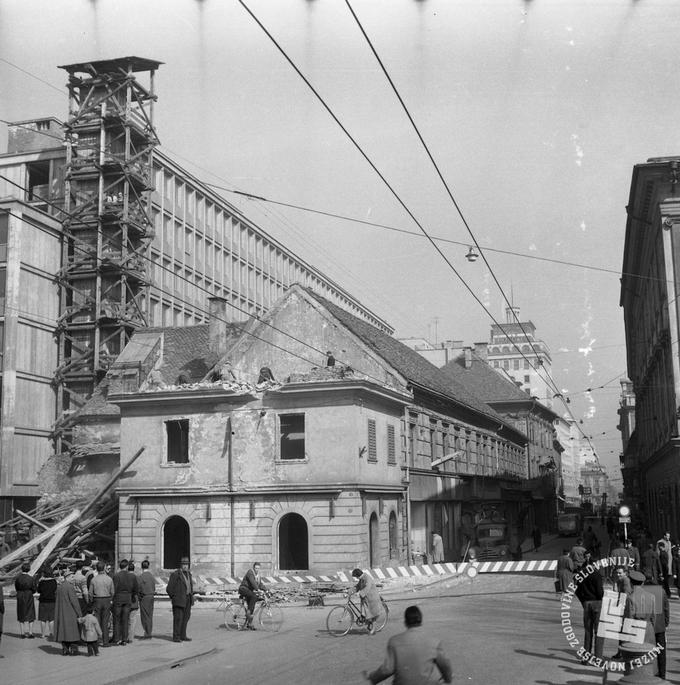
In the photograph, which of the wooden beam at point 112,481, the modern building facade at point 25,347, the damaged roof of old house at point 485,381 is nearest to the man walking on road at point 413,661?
the wooden beam at point 112,481

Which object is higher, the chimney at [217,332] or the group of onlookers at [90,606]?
the chimney at [217,332]

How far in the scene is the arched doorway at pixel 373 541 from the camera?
31500 millimetres

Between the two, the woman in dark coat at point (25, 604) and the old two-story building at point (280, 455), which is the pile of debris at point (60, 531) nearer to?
the old two-story building at point (280, 455)

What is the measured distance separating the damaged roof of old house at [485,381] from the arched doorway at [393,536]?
38.1 meters

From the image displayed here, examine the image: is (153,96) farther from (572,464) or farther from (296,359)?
(572,464)

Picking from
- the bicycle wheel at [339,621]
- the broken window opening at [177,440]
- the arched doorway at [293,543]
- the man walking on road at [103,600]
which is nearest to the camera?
the man walking on road at [103,600]

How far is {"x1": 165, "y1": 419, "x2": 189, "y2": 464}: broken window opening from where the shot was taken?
108ft

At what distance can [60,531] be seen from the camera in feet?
107

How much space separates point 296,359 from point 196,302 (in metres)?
33.8

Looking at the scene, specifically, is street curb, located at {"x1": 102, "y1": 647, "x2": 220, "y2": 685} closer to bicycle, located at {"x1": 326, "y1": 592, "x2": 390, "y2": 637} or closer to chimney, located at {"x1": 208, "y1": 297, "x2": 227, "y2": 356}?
bicycle, located at {"x1": 326, "y1": 592, "x2": 390, "y2": 637}

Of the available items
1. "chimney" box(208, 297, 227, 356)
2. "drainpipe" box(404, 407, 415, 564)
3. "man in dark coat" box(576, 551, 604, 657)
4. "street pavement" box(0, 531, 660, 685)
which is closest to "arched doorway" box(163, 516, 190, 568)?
"chimney" box(208, 297, 227, 356)

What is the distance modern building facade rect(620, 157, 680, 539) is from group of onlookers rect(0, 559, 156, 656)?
2178cm

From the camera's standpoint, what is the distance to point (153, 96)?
52.8 metres

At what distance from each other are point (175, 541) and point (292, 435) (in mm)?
6082
